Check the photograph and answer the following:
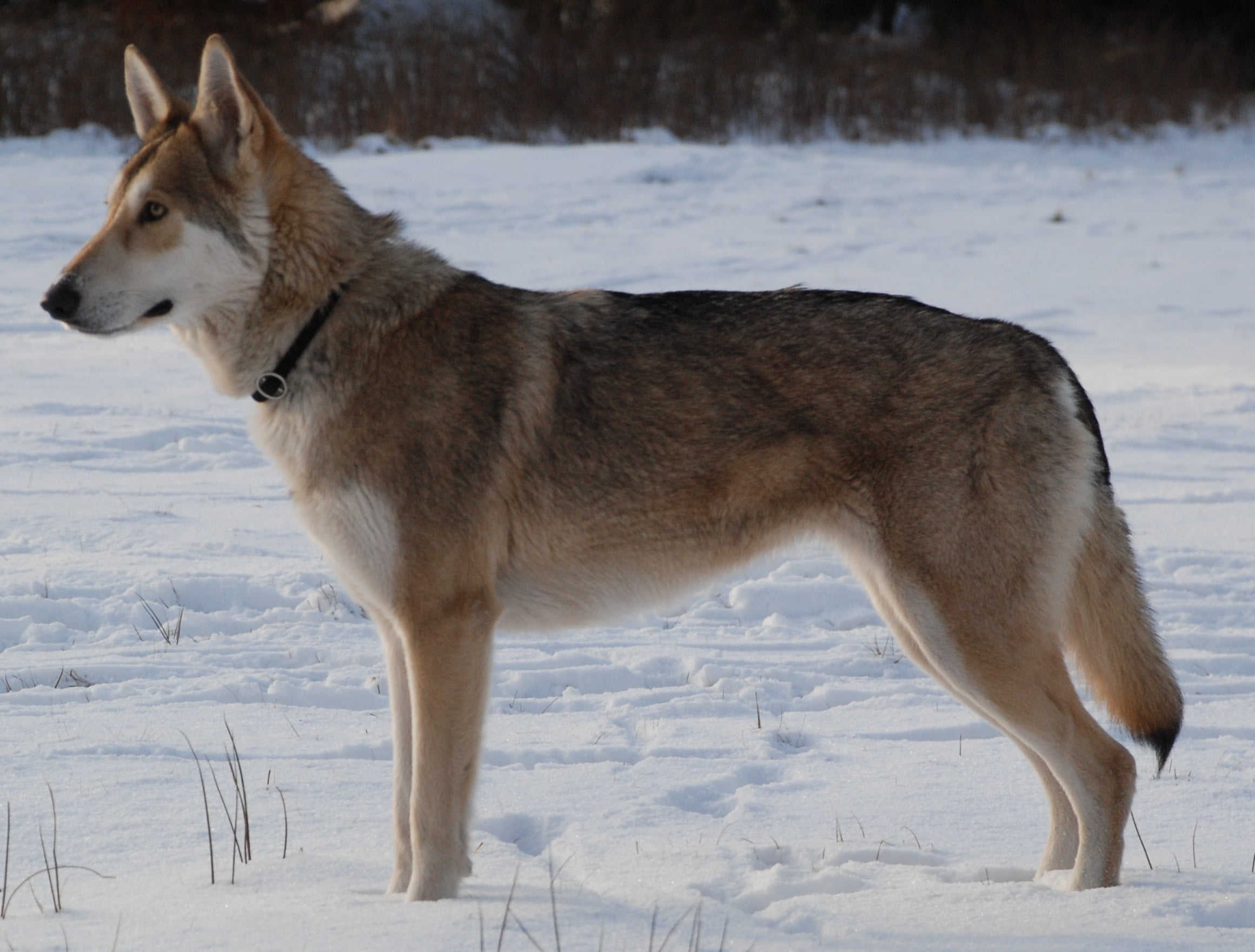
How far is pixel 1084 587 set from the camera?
350cm

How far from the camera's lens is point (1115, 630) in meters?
3.49

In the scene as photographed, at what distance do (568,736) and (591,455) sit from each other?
3.88 feet

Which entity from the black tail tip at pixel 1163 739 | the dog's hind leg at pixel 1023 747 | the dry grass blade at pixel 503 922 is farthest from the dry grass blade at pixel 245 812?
the black tail tip at pixel 1163 739

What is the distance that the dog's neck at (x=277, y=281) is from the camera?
3373 millimetres

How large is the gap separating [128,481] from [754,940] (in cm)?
502

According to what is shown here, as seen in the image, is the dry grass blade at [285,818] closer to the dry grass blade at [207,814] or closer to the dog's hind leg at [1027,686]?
the dry grass blade at [207,814]

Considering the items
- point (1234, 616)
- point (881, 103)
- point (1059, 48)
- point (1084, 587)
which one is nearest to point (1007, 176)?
point (881, 103)

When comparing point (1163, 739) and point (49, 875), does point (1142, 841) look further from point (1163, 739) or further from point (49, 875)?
point (49, 875)

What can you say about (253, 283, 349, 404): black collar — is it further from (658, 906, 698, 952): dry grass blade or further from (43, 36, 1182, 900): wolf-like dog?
(658, 906, 698, 952): dry grass blade

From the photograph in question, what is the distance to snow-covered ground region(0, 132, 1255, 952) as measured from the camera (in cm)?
291

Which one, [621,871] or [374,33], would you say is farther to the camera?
[374,33]

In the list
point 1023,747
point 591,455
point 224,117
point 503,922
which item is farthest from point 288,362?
point 1023,747

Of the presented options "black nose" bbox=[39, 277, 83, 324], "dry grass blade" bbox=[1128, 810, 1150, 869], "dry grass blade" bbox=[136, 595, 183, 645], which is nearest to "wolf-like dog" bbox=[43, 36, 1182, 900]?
"black nose" bbox=[39, 277, 83, 324]

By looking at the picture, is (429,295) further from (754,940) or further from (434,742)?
(754,940)
